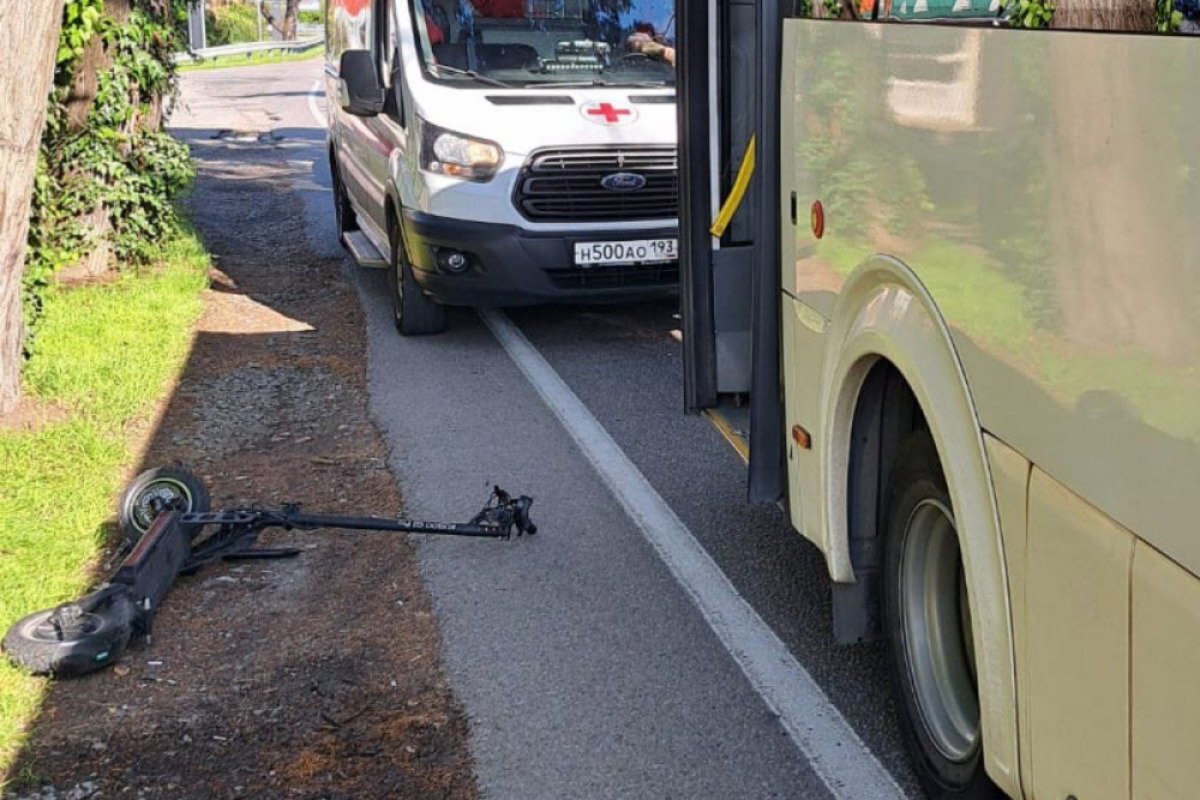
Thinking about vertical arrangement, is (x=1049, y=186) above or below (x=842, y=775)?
above

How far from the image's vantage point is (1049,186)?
8.21ft

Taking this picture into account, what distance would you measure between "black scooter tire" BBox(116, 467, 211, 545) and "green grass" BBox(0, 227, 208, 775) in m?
0.19

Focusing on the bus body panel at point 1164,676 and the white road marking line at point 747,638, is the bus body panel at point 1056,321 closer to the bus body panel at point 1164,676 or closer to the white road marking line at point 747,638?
the bus body panel at point 1164,676

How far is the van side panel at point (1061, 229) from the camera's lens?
2133 mm

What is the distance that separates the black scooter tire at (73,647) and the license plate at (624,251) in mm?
4207

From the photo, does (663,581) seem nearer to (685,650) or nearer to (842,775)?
(685,650)

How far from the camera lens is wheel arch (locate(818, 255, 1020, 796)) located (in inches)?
112

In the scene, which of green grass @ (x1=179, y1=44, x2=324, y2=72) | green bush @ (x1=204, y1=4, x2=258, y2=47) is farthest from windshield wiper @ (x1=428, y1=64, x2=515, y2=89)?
green bush @ (x1=204, y1=4, x2=258, y2=47)

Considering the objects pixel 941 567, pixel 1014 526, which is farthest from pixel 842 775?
pixel 1014 526

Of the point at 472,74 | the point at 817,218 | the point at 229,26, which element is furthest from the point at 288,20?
the point at 817,218

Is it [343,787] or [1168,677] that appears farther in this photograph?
[343,787]

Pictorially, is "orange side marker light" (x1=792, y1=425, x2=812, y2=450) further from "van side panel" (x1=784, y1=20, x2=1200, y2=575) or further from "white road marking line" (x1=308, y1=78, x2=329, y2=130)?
"white road marking line" (x1=308, y1=78, x2=329, y2=130)

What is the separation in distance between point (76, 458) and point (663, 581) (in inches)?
112

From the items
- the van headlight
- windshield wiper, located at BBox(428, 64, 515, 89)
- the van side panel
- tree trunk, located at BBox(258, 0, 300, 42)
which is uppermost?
the van side panel
